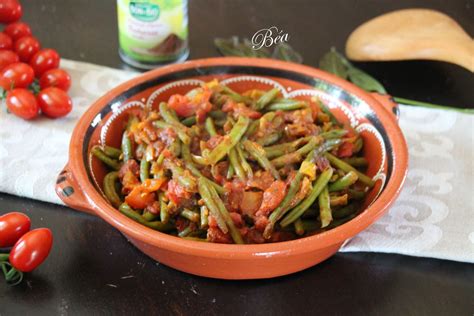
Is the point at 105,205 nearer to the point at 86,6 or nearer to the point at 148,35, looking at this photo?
the point at 148,35

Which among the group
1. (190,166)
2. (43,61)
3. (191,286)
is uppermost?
(190,166)

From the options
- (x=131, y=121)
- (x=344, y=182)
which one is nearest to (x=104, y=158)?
(x=131, y=121)

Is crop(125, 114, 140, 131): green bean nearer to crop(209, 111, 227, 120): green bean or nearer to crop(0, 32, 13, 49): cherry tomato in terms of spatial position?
crop(209, 111, 227, 120): green bean

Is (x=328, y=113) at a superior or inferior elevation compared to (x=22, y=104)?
superior

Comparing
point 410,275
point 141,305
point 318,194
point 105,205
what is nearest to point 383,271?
point 410,275

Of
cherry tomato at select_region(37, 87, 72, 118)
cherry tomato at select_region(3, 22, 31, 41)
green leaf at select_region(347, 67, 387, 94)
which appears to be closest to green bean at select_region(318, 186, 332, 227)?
green leaf at select_region(347, 67, 387, 94)

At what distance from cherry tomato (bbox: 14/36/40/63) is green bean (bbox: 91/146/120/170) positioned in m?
0.85

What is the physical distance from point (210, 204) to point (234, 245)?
0.69ft

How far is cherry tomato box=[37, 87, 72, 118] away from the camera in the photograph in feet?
7.26

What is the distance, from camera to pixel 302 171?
173 cm

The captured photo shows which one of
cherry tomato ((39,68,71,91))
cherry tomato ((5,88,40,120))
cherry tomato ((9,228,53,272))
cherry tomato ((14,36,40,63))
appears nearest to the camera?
cherry tomato ((9,228,53,272))

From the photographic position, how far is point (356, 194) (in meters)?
1.80

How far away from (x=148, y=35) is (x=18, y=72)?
54cm

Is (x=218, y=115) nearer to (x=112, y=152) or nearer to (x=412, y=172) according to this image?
(x=112, y=152)
